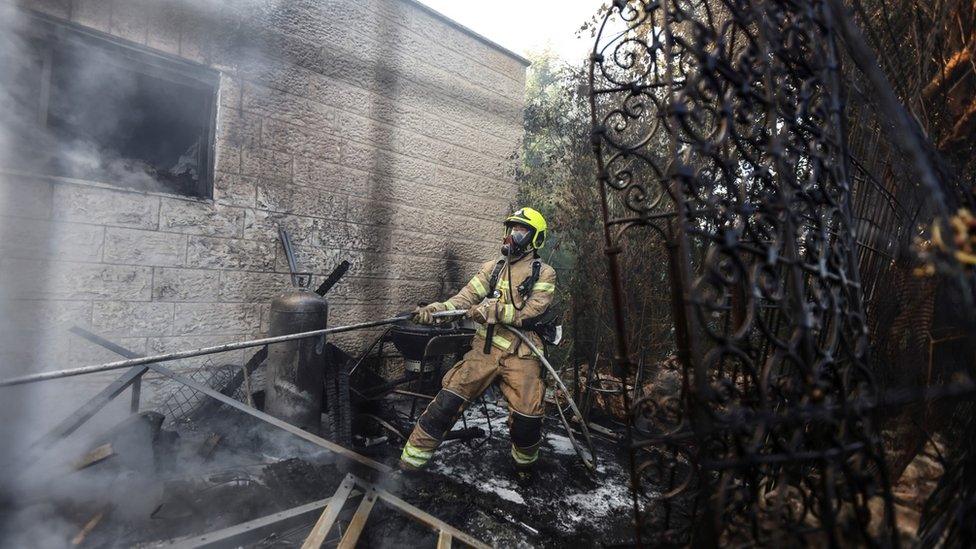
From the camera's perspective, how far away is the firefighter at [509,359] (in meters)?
4.18

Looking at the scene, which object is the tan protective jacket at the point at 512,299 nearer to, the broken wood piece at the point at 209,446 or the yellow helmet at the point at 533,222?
the yellow helmet at the point at 533,222

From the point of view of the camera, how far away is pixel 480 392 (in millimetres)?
4438

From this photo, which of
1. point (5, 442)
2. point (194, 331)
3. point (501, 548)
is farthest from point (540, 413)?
point (5, 442)

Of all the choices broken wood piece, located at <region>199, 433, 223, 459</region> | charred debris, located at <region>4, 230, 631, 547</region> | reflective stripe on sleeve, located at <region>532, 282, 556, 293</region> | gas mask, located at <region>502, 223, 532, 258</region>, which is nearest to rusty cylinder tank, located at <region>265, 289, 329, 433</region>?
charred debris, located at <region>4, 230, 631, 547</region>

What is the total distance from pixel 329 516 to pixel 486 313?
2168 mm

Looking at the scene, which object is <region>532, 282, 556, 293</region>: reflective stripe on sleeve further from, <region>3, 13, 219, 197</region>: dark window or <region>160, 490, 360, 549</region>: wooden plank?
<region>3, 13, 219, 197</region>: dark window

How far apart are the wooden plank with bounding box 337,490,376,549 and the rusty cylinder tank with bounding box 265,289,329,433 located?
1619mm

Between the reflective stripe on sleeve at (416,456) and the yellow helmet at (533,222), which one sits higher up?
the yellow helmet at (533,222)

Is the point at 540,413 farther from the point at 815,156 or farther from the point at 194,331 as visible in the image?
the point at 194,331

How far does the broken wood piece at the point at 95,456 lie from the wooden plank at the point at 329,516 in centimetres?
140

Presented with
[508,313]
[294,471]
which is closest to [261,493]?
[294,471]

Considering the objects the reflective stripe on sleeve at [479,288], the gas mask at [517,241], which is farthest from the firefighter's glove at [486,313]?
A: the gas mask at [517,241]

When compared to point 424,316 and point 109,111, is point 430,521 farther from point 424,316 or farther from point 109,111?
point 109,111

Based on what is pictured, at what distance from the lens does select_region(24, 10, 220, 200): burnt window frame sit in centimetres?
377
